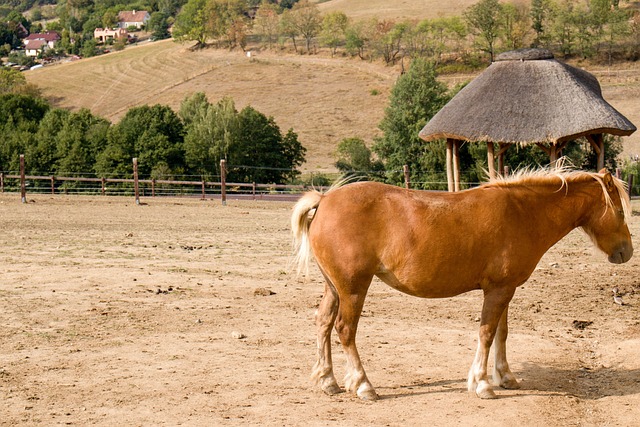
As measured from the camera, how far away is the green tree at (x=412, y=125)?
42.8m

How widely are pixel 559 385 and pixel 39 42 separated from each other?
15875 cm

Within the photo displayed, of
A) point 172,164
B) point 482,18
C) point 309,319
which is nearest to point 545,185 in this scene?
point 309,319

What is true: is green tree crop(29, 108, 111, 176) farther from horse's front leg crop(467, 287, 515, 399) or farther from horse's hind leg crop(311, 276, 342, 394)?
horse's front leg crop(467, 287, 515, 399)

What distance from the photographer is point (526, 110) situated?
19938 mm

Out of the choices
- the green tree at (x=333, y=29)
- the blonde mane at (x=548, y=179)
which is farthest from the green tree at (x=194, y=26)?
the blonde mane at (x=548, y=179)

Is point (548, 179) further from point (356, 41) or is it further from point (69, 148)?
point (356, 41)

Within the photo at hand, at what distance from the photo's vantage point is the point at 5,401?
6.85 metres

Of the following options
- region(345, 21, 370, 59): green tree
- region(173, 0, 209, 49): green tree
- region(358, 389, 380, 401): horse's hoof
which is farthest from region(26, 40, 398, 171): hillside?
region(358, 389, 380, 401): horse's hoof

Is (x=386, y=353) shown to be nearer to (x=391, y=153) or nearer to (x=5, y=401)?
(x=5, y=401)

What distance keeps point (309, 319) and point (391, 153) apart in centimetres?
3848

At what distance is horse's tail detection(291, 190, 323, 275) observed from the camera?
23.6ft

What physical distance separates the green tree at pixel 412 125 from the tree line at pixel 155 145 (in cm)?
526

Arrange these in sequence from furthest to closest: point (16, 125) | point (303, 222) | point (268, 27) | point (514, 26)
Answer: point (268, 27) → point (514, 26) → point (16, 125) → point (303, 222)

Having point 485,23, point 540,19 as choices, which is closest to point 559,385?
point 485,23
